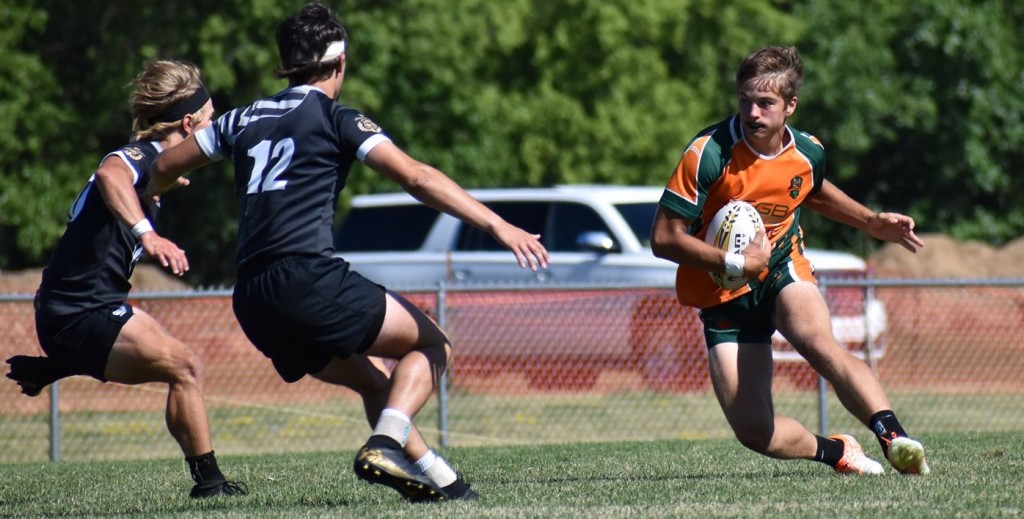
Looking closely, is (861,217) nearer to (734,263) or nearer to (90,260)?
(734,263)

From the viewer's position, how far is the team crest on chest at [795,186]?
→ 6414 millimetres

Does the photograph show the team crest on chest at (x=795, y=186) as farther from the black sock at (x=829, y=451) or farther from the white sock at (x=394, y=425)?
the white sock at (x=394, y=425)

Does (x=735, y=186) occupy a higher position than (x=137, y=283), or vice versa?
(x=735, y=186)

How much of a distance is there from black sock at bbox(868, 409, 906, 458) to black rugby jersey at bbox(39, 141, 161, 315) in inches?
130

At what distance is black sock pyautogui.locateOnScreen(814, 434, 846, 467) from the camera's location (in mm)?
6516

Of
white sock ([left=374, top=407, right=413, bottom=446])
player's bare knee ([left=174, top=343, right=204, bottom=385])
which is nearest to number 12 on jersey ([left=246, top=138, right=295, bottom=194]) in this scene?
white sock ([left=374, top=407, right=413, bottom=446])

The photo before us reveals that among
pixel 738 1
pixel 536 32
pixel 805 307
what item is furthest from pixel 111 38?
pixel 805 307

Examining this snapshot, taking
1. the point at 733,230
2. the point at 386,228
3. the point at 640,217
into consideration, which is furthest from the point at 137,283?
the point at 733,230

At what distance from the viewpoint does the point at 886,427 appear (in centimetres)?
612

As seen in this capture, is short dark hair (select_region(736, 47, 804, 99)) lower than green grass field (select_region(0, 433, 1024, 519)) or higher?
higher

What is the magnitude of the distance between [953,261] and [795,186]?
16639mm

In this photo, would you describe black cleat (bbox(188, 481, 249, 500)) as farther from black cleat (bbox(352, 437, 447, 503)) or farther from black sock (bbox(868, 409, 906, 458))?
black sock (bbox(868, 409, 906, 458))

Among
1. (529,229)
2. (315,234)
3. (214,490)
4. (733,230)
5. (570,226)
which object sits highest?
(315,234)

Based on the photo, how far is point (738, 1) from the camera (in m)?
28.3
